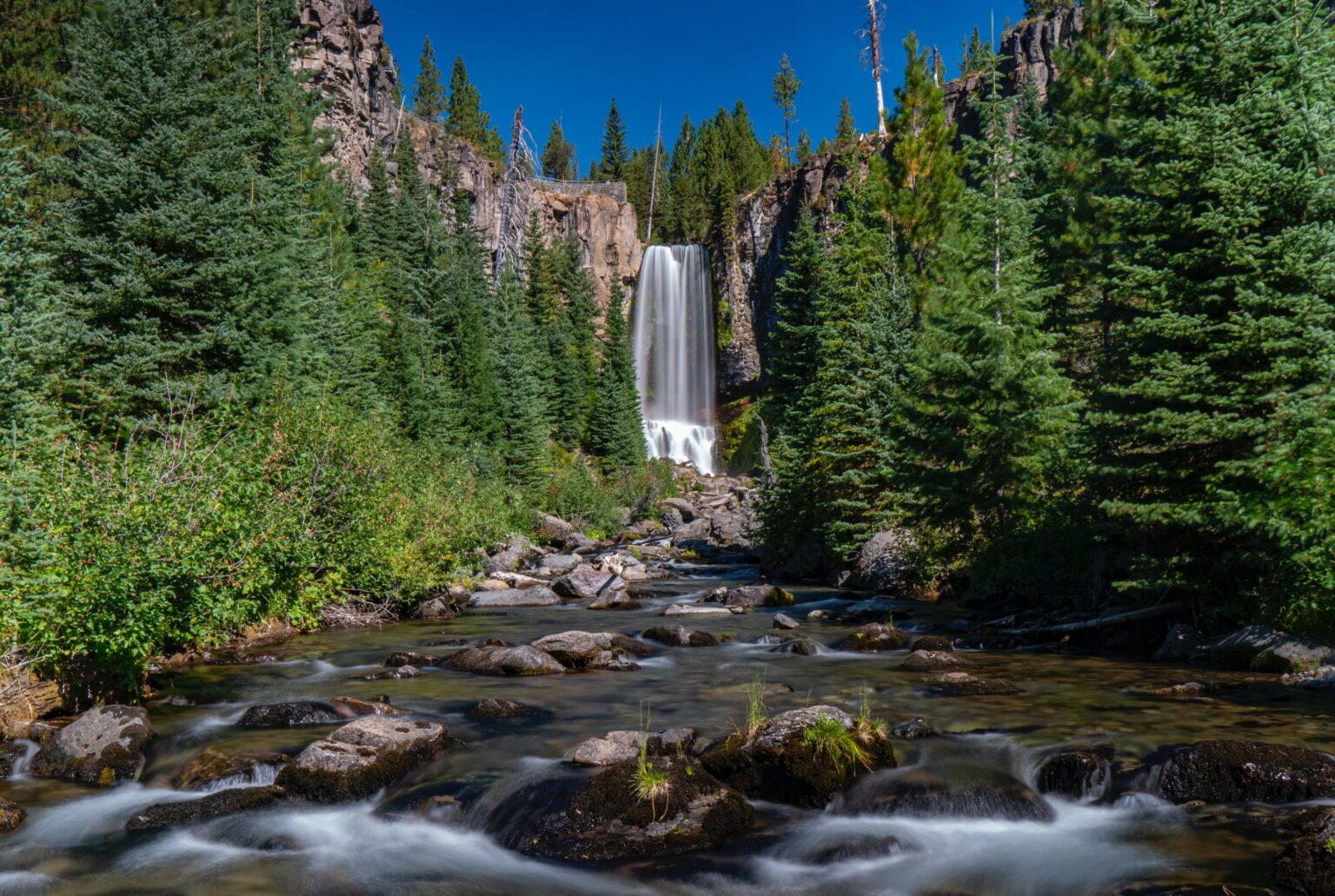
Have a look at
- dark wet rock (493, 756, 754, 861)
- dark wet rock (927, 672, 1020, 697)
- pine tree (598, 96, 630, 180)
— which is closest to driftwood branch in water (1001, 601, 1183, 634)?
dark wet rock (927, 672, 1020, 697)

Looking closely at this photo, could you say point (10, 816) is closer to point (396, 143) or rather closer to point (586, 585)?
point (586, 585)

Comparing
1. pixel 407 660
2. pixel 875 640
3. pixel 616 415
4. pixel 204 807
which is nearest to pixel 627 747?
pixel 204 807

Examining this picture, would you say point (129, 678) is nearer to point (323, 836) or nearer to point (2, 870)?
point (2, 870)

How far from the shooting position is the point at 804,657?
14.5m

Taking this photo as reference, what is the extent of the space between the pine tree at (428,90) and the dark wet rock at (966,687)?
9698 centimetres

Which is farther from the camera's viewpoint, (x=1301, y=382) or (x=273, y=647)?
(x=273, y=647)

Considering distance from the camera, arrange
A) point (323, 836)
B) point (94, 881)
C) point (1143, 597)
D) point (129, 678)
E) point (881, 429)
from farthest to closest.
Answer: point (881, 429), point (1143, 597), point (129, 678), point (323, 836), point (94, 881)

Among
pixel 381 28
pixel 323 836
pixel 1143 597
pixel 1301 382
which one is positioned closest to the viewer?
pixel 323 836

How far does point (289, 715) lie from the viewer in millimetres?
10156

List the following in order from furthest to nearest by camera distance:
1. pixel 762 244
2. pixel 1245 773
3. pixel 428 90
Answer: pixel 428 90 < pixel 762 244 < pixel 1245 773

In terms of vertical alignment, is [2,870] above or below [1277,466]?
below

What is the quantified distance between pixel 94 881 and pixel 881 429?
864 inches

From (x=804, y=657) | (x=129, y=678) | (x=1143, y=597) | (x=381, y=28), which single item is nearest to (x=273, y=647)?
(x=129, y=678)

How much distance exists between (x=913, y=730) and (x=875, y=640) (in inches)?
235
